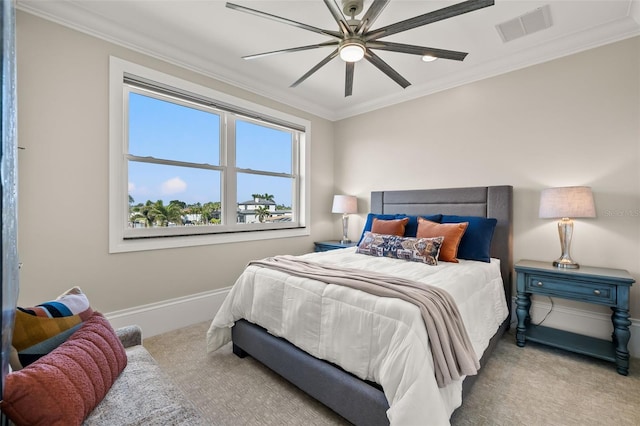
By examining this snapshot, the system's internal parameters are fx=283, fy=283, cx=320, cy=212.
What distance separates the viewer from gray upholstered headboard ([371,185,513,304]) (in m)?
2.84

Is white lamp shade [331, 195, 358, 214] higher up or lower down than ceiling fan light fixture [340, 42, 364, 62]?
lower down

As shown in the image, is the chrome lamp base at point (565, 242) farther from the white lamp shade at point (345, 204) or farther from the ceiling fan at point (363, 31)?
the white lamp shade at point (345, 204)

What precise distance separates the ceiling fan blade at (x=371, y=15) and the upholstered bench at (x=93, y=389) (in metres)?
2.11

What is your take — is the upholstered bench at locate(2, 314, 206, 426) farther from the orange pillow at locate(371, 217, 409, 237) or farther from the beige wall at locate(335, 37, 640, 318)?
the beige wall at locate(335, 37, 640, 318)

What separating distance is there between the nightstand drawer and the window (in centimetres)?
272

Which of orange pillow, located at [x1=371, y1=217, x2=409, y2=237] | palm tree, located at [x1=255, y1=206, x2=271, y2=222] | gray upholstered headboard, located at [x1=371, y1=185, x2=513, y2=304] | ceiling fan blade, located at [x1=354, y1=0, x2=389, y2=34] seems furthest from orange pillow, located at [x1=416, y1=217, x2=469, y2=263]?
palm tree, located at [x1=255, y1=206, x2=271, y2=222]

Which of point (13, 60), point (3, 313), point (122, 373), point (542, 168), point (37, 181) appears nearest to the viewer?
point (3, 313)

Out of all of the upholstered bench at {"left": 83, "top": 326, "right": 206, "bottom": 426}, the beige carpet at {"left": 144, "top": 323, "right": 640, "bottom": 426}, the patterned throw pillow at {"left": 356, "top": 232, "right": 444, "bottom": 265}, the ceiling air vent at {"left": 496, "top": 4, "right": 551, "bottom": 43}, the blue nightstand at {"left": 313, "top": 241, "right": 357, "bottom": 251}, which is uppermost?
the ceiling air vent at {"left": 496, "top": 4, "right": 551, "bottom": 43}

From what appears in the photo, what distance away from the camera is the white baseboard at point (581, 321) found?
2311mm

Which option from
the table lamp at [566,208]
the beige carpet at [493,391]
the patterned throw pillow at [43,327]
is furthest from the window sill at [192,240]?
the table lamp at [566,208]

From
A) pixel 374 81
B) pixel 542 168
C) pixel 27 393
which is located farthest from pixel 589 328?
pixel 27 393

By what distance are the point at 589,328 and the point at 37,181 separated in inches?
184

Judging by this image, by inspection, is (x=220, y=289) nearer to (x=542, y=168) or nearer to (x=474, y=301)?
(x=474, y=301)

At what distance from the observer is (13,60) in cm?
68
